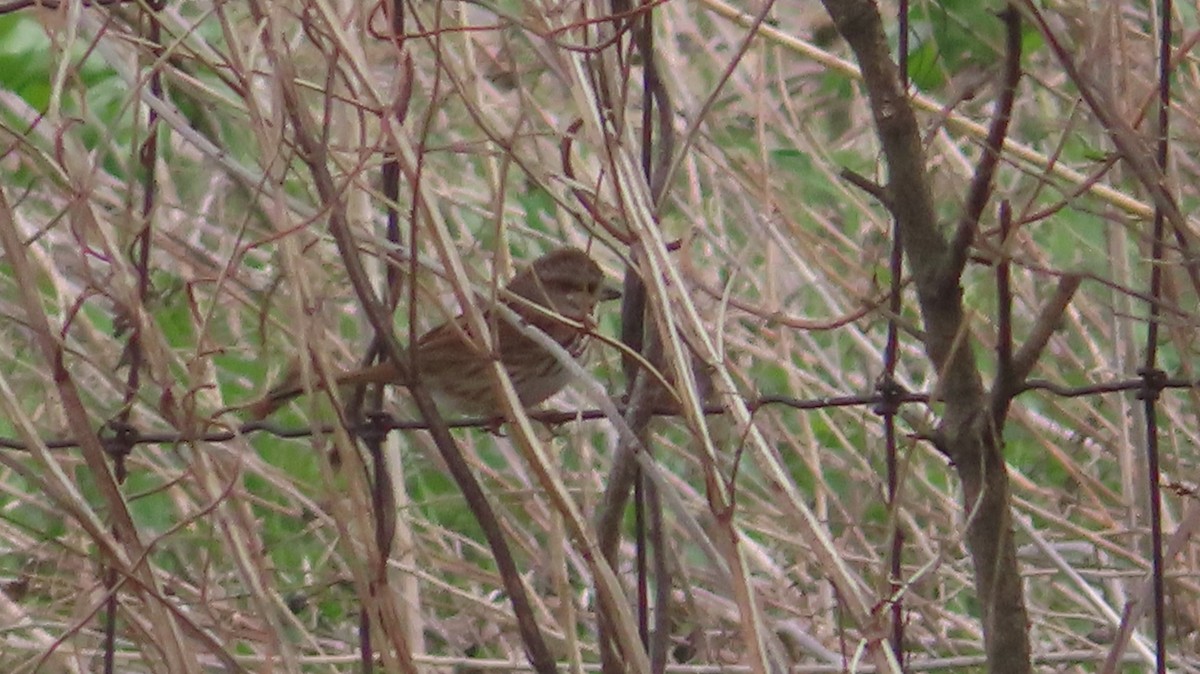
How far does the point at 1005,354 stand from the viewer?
5.08ft

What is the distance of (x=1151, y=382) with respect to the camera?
193 cm

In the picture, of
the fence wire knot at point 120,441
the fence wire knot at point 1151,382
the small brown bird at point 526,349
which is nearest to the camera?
the fence wire knot at point 1151,382

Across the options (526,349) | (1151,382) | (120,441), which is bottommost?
(120,441)

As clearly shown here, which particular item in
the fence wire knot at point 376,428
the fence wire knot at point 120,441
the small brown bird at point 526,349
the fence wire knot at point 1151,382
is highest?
the small brown bird at point 526,349

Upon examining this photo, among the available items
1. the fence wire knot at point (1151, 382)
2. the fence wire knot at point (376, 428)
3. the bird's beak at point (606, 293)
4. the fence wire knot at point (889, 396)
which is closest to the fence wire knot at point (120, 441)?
the fence wire knot at point (376, 428)

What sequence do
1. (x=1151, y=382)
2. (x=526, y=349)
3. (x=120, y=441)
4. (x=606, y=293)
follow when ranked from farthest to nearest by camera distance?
(x=526, y=349), (x=606, y=293), (x=120, y=441), (x=1151, y=382)

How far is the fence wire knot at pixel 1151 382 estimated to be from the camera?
1.93 m

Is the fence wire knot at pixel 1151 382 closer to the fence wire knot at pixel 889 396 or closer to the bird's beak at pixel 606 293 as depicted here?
the fence wire knot at pixel 889 396

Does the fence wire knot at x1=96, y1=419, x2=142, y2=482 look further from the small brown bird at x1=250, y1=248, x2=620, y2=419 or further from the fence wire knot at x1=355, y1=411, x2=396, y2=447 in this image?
the small brown bird at x1=250, y1=248, x2=620, y2=419

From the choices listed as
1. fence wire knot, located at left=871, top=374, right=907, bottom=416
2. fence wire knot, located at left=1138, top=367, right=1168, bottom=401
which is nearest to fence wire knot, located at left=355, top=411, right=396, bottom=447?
fence wire knot, located at left=871, top=374, right=907, bottom=416

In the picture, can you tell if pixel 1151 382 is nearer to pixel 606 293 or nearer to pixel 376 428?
pixel 376 428

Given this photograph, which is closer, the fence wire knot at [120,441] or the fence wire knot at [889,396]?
the fence wire knot at [889,396]

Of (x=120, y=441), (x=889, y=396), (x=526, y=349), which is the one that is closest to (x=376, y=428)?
(x=120, y=441)

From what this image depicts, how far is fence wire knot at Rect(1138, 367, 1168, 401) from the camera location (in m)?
1.93
